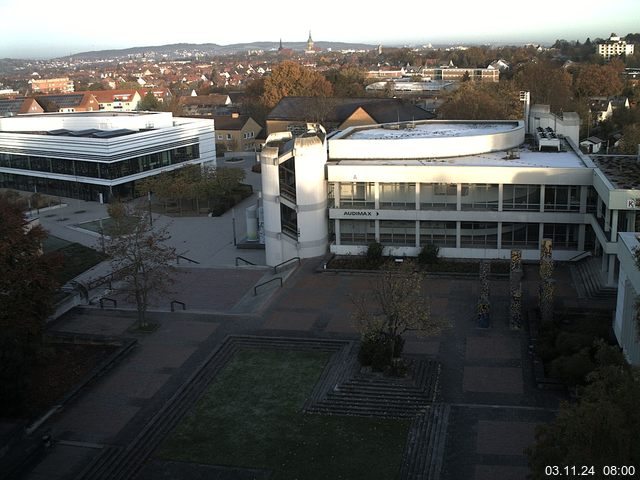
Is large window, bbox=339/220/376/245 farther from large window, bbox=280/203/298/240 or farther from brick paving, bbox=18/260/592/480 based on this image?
brick paving, bbox=18/260/592/480

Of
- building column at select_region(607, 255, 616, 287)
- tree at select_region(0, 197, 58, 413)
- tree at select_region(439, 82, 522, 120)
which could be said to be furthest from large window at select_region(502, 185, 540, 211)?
tree at select_region(439, 82, 522, 120)

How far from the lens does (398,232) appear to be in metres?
33.3

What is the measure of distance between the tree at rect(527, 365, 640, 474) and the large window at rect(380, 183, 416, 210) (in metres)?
21.3

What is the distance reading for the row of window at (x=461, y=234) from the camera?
104ft

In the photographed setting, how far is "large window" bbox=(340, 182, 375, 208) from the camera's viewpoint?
33.2 metres

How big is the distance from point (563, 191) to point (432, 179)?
5.69 meters

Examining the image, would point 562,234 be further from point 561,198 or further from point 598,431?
point 598,431

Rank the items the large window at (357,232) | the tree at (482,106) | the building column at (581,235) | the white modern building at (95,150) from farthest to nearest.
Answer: the tree at (482,106), the white modern building at (95,150), the large window at (357,232), the building column at (581,235)

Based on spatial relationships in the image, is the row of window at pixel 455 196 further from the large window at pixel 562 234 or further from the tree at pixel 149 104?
the tree at pixel 149 104

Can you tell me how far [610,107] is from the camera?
80.3m

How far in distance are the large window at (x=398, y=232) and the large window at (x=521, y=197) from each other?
426 cm

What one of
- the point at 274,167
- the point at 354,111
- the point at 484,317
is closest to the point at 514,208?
the point at 484,317

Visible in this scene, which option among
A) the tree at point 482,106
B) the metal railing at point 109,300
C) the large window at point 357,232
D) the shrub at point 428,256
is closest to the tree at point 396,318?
the shrub at point 428,256

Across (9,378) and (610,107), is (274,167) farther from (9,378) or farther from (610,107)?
(610,107)
